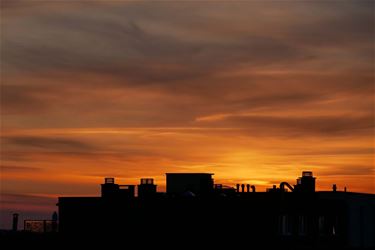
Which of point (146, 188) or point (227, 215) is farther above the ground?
point (146, 188)

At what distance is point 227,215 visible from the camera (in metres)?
86.4

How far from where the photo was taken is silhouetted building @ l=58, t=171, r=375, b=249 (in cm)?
8412

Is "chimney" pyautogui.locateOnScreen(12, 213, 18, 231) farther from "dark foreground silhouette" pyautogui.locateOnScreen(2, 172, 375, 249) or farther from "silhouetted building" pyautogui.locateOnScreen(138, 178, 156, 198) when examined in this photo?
"silhouetted building" pyautogui.locateOnScreen(138, 178, 156, 198)

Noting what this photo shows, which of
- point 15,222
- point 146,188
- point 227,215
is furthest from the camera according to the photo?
point 15,222

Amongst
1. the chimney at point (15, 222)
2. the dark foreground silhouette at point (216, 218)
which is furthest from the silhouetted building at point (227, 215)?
the chimney at point (15, 222)

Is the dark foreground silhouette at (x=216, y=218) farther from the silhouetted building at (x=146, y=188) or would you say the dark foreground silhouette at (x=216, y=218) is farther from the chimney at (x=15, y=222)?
the chimney at (x=15, y=222)

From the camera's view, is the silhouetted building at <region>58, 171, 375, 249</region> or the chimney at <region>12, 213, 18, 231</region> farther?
the chimney at <region>12, 213, 18, 231</region>

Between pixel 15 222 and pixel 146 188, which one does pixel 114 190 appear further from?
pixel 15 222

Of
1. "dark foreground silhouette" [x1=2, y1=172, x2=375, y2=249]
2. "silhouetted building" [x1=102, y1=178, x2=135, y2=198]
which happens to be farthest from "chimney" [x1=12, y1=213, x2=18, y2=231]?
"silhouetted building" [x1=102, y1=178, x2=135, y2=198]

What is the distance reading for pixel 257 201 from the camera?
85.4 meters

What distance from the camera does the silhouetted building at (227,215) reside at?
84125 millimetres

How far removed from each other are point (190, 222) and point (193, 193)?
177 inches

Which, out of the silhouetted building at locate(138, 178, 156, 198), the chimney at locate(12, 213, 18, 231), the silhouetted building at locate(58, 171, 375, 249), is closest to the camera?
the silhouetted building at locate(58, 171, 375, 249)

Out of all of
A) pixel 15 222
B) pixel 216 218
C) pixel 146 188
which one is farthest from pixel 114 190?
pixel 15 222
